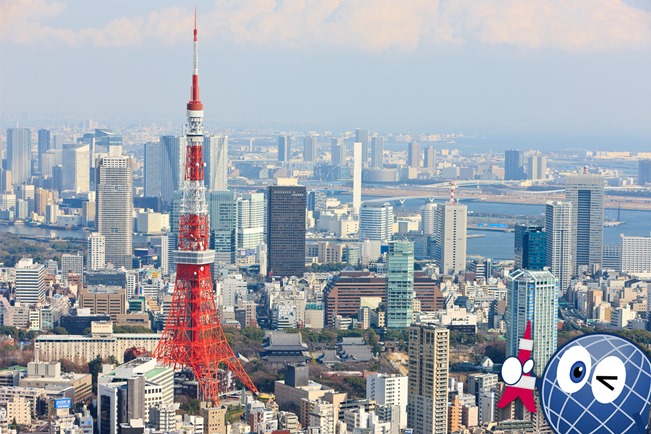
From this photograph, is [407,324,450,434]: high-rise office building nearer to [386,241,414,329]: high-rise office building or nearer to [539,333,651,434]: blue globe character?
[386,241,414,329]: high-rise office building

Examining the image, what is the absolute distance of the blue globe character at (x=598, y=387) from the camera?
3186 millimetres

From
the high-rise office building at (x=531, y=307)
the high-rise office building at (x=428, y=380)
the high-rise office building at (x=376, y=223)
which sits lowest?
the high-rise office building at (x=428, y=380)

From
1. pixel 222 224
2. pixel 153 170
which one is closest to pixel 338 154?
pixel 153 170

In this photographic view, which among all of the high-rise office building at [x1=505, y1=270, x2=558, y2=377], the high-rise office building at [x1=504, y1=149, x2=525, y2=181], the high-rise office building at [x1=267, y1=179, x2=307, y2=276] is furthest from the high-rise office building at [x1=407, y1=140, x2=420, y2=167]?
the high-rise office building at [x1=505, y1=270, x2=558, y2=377]

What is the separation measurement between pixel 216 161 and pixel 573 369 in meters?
21.9

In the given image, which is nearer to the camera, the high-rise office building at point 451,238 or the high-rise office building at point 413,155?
the high-rise office building at point 451,238

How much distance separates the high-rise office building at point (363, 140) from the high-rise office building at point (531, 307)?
52.4 feet

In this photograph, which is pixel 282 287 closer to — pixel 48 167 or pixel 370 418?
pixel 370 418

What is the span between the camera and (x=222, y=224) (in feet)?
65.0

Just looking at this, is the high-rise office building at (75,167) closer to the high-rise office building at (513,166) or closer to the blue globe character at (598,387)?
the high-rise office building at (513,166)

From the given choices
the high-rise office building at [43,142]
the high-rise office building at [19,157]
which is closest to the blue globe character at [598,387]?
the high-rise office building at [43,142]

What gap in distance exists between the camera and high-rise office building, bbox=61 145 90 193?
26.2 meters

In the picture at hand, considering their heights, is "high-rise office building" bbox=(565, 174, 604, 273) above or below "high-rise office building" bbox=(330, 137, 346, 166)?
below

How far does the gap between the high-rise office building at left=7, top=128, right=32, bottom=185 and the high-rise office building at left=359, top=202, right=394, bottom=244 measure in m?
5.35
